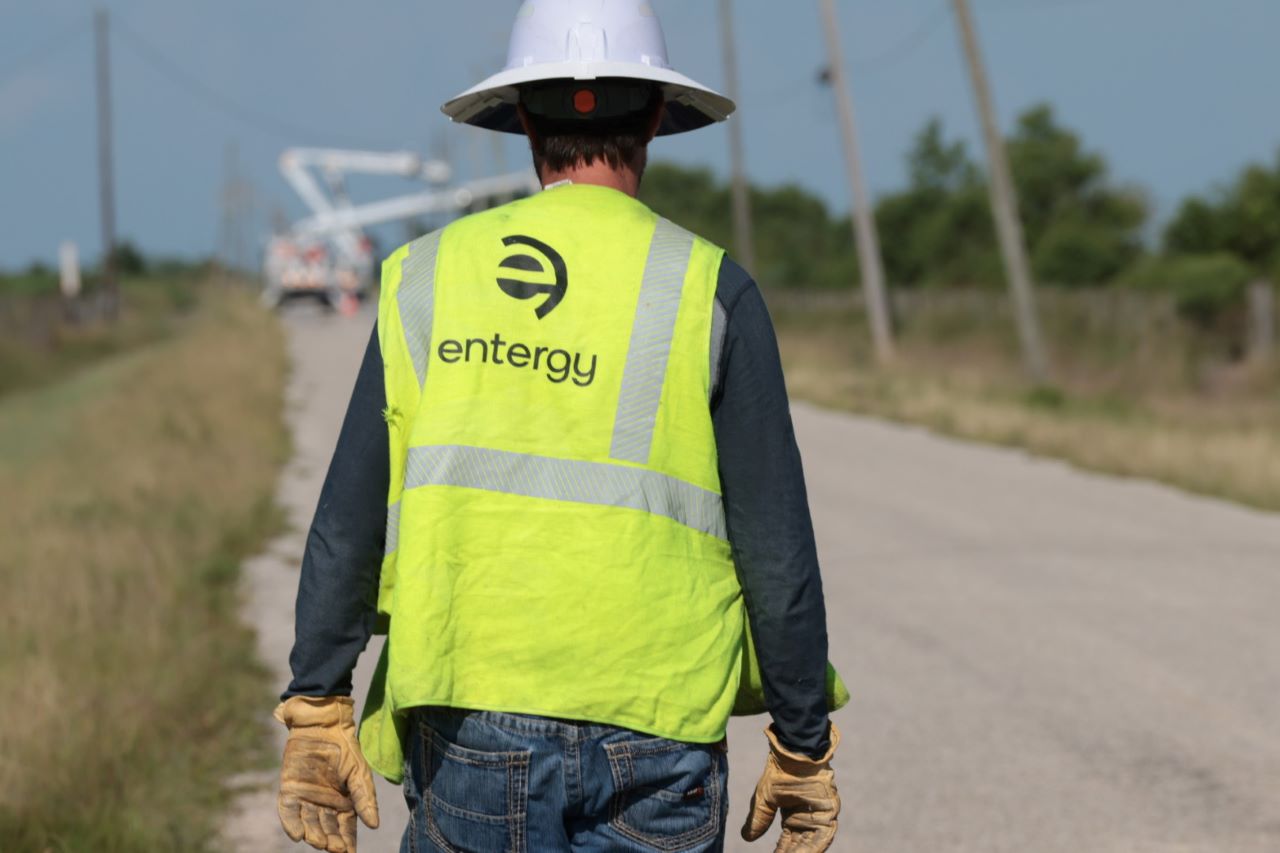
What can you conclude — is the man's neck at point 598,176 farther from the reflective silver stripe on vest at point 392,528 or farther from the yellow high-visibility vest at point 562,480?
the reflective silver stripe on vest at point 392,528

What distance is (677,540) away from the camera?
7.81 feet

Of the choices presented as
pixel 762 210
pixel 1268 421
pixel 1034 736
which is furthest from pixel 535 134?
pixel 762 210

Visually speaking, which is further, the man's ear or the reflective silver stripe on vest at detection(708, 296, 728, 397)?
the man's ear

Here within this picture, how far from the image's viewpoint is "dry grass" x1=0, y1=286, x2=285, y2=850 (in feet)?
16.4

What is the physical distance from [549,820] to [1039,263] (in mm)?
39620

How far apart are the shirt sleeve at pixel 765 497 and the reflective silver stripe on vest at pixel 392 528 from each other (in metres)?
0.45

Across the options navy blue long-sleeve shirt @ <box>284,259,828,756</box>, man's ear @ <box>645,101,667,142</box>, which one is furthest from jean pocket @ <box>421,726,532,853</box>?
man's ear @ <box>645,101,667,142</box>

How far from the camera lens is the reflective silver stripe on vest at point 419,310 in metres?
2.41

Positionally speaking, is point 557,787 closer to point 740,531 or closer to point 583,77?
point 740,531

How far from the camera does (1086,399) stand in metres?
21.2

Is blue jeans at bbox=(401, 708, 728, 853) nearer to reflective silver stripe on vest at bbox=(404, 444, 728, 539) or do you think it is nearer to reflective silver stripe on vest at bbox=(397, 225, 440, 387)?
reflective silver stripe on vest at bbox=(404, 444, 728, 539)

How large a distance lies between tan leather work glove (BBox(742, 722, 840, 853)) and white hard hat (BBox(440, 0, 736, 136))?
93 centimetres

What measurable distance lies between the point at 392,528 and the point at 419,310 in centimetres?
30

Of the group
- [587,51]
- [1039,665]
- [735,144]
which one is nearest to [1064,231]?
[735,144]
